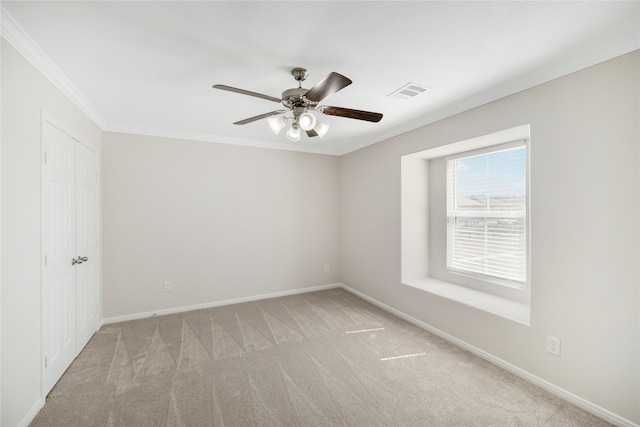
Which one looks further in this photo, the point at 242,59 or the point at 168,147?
the point at 168,147

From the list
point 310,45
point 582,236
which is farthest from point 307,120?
point 582,236

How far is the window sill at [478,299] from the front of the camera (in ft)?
8.19

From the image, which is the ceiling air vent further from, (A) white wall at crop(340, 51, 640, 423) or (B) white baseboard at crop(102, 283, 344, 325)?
(B) white baseboard at crop(102, 283, 344, 325)

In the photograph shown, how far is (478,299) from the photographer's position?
9.55 feet

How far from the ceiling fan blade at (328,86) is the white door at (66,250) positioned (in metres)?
2.05

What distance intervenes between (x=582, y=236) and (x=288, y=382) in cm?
252

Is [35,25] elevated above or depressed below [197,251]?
above

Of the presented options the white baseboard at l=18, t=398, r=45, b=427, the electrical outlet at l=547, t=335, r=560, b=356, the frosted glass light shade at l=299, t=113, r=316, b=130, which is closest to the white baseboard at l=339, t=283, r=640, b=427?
the electrical outlet at l=547, t=335, r=560, b=356

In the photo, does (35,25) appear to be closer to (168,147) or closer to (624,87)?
(168,147)

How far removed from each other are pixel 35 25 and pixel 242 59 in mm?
1191

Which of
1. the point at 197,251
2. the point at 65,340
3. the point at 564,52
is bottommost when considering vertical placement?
the point at 65,340

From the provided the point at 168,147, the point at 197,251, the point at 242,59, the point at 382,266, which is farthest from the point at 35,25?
the point at 382,266

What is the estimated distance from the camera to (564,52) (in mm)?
1907

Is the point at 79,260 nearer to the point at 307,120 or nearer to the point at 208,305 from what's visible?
the point at 208,305
